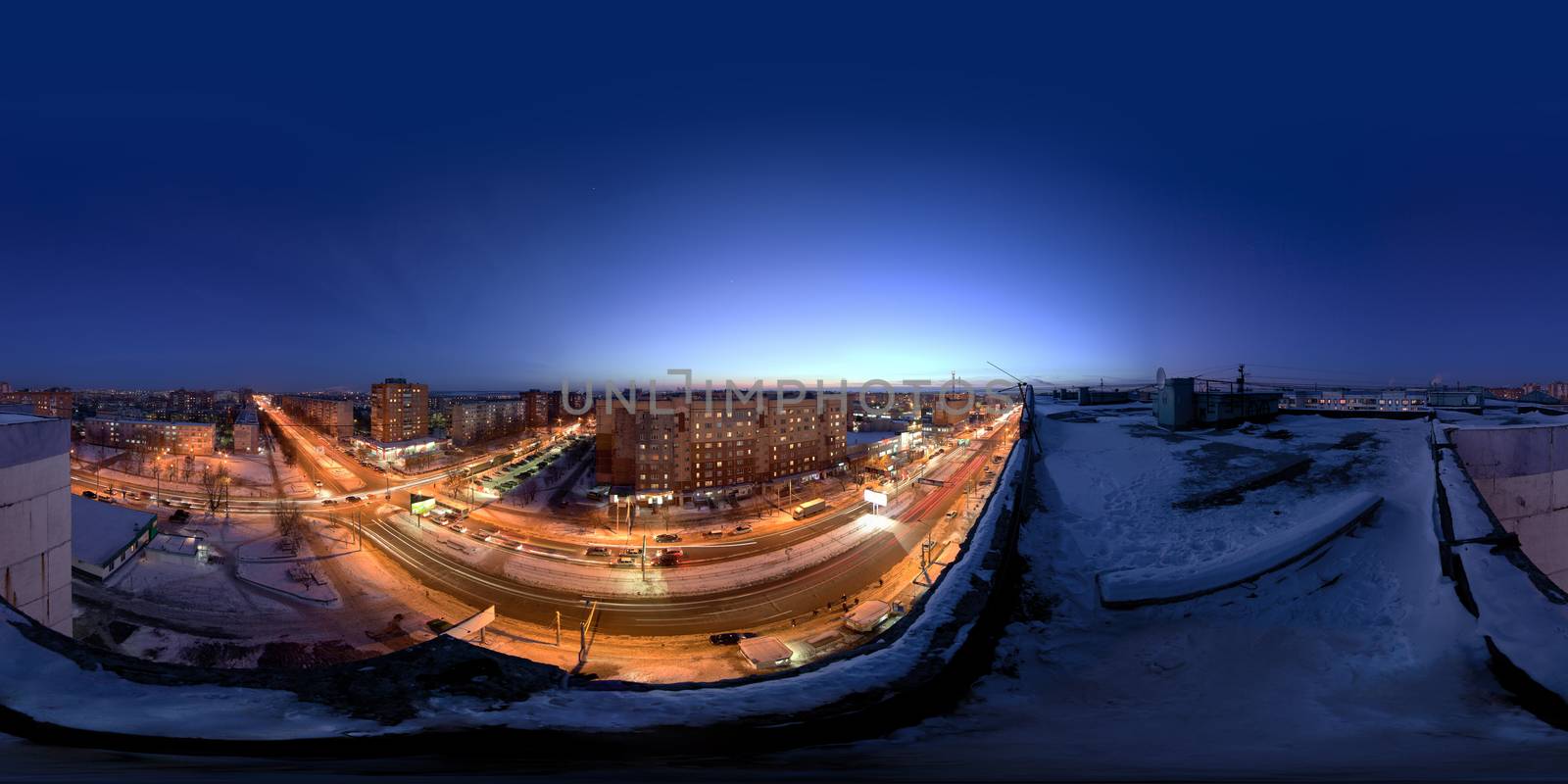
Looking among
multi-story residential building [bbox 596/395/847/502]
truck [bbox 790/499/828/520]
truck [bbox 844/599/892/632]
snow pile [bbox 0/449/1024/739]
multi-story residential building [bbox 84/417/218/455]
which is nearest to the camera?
snow pile [bbox 0/449/1024/739]

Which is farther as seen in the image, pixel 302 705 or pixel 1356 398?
pixel 1356 398

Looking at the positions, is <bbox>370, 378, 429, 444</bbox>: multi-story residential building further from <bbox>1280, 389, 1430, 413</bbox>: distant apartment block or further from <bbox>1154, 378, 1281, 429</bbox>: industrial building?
<bbox>1280, 389, 1430, 413</bbox>: distant apartment block

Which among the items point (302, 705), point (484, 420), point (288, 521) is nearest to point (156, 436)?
point (484, 420)

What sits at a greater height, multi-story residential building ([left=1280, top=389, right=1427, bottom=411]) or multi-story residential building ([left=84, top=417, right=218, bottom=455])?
multi-story residential building ([left=1280, top=389, right=1427, bottom=411])

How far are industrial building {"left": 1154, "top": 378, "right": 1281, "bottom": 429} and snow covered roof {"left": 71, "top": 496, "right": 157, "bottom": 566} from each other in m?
33.4

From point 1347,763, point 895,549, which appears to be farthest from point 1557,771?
point 895,549

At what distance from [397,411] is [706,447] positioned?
52.3 m

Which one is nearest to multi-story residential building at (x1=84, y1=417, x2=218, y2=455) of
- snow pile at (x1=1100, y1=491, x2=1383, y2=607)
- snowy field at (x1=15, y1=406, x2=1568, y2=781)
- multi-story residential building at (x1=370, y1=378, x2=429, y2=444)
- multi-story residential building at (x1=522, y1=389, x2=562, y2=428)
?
multi-story residential building at (x1=370, y1=378, x2=429, y2=444)

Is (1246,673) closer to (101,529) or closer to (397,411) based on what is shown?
(101,529)

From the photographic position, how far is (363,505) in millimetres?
33219

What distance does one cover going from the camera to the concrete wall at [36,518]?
A: 518cm

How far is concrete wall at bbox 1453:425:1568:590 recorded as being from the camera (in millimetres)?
7575

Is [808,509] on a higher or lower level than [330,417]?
lower

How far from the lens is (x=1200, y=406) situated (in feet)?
41.8
